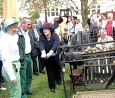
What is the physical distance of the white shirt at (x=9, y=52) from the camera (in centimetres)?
444

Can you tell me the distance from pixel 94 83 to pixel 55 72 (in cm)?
222

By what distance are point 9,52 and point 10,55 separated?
6 cm

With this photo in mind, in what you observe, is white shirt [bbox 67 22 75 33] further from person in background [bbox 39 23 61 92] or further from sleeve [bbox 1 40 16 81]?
sleeve [bbox 1 40 16 81]

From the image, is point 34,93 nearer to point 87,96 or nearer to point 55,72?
point 55,72

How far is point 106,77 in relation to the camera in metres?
5.26

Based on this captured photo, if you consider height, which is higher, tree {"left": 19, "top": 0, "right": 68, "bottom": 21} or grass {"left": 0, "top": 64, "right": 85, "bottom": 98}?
tree {"left": 19, "top": 0, "right": 68, "bottom": 21}

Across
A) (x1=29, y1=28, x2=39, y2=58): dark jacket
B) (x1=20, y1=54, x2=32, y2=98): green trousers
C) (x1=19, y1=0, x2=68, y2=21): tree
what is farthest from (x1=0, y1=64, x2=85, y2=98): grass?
(x1=19, y1=0, x2=68, y2=21): tree

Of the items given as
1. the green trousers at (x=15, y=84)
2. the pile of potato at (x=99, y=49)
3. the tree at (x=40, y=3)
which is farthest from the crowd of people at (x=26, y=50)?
the tree at (x=40, y=3)

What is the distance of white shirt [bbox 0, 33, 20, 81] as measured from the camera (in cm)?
444

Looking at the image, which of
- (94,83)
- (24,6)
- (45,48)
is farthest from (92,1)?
(94,83)

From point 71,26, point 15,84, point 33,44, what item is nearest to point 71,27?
point 71,26

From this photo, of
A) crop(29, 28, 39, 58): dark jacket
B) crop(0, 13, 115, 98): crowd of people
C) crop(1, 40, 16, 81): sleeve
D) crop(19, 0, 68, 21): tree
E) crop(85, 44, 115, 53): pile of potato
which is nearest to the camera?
crop(1, 40, 16, 81): sleeve

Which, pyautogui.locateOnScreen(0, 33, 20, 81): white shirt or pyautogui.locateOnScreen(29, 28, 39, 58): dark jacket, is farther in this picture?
pyautogui.locateOnScreen(29, 28, 39, 58): dark jacket

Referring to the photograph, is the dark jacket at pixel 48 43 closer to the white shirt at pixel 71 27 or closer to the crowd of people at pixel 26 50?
the crowd of people at pixel 26 50
